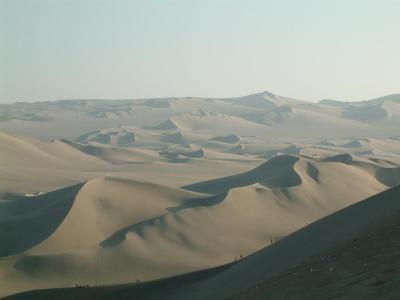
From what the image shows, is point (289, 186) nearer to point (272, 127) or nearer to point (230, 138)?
point (230, 138)

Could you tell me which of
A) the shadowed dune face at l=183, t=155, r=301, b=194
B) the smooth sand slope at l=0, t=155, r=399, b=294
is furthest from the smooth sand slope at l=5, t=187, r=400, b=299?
the shadowed dune face at l=183, t=155, r=301, b=194

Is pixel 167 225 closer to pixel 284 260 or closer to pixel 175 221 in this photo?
pixel 175 221

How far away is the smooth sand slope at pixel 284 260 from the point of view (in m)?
12.8

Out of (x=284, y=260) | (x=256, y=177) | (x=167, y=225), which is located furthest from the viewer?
(x=256, y=177)

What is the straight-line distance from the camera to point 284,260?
1571cm

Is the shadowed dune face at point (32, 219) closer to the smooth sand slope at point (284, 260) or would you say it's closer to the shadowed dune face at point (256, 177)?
the smooth sand slope at point (284, 260)

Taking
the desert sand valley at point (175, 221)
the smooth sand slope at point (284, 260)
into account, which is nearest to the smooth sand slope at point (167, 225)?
the desert sand valley at point (175, 221)

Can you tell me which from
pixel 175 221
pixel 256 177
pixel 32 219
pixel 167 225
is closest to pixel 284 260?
pixel 167 225

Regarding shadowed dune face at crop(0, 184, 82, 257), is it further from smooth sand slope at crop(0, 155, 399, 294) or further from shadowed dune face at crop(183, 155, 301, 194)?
shadowed dune face at crop(183, 155, 301, 194)

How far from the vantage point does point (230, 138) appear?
10694cm

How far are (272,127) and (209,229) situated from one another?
111 meters

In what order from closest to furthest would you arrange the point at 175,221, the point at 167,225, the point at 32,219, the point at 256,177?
the point at 167,225
the point at 175,221
the point at 32,219
the point at 256,177

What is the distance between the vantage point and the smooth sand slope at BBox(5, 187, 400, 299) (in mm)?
12750

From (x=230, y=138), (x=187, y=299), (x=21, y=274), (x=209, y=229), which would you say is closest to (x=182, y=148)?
(x=230, y=138)
